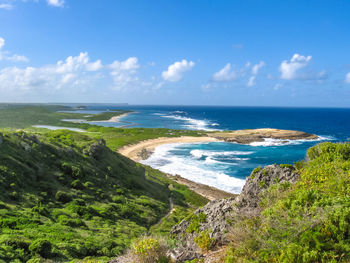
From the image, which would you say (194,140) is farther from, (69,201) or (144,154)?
(69,201)

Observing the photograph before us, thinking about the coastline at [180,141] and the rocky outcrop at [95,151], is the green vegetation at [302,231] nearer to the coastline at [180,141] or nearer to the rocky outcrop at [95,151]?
the coastline at [180,141]

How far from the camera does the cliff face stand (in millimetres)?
10453

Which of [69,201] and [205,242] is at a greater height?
[205,242]

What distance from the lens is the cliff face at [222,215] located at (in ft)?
34.3

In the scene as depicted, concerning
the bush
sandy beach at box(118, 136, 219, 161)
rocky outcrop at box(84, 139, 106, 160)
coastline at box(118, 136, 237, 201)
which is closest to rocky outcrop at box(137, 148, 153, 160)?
coastline at box(118, 136, 237, 201)

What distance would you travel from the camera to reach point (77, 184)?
24.4m

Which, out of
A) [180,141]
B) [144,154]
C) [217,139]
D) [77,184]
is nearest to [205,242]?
[77,184]

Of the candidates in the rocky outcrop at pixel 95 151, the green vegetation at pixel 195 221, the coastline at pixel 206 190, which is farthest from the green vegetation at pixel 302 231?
the rocky outcrop at pixel 95 151

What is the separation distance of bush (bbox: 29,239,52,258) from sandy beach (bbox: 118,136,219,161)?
163ft

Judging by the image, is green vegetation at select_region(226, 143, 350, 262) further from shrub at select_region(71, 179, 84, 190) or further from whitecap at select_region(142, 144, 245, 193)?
whitecap at select_region(142, 144, 245, 193)

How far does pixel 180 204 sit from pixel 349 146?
2177cm

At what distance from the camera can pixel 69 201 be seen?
21.6m

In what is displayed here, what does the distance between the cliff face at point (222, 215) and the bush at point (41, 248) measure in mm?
6817

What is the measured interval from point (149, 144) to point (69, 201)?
2392 inches
